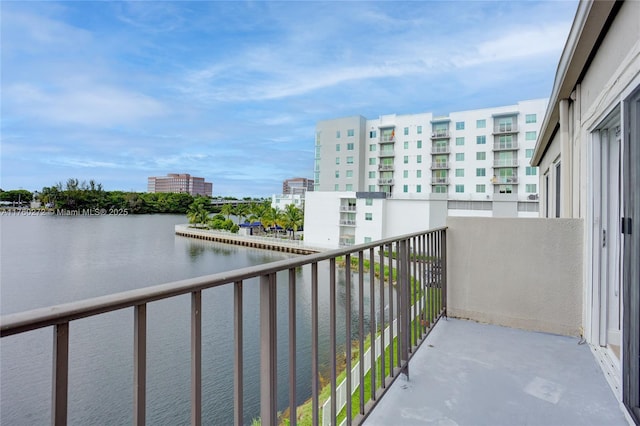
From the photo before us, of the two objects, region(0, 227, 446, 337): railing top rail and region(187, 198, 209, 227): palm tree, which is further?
region(187, 198, 209, 227): palm tree

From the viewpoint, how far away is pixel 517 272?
2.97 meters

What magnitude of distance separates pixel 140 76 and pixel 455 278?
135 feet

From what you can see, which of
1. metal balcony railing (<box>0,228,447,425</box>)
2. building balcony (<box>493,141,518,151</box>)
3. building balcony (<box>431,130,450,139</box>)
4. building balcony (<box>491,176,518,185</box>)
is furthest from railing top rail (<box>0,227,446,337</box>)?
building balcony (<box>431,130,450,139</box>)

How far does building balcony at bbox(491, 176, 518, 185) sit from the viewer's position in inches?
1018

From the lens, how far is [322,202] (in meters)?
27.5

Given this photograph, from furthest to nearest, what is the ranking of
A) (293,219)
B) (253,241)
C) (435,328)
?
1. (293,219)
2. (253,241)
3. (435,328)

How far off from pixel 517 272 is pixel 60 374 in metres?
3.27

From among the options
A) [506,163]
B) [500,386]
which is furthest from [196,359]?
[506,163]

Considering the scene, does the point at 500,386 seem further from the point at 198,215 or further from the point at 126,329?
the point at 198,215

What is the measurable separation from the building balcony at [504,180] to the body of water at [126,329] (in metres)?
17.4

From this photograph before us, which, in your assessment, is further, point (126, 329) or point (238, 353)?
point (126, 329)

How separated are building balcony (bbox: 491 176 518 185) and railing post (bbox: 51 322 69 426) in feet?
96.3

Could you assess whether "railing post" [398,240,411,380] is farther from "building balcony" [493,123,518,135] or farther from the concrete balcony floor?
"building balcony" [493,123,518,135]

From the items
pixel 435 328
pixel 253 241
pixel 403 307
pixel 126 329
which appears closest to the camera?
pixel 403 307
